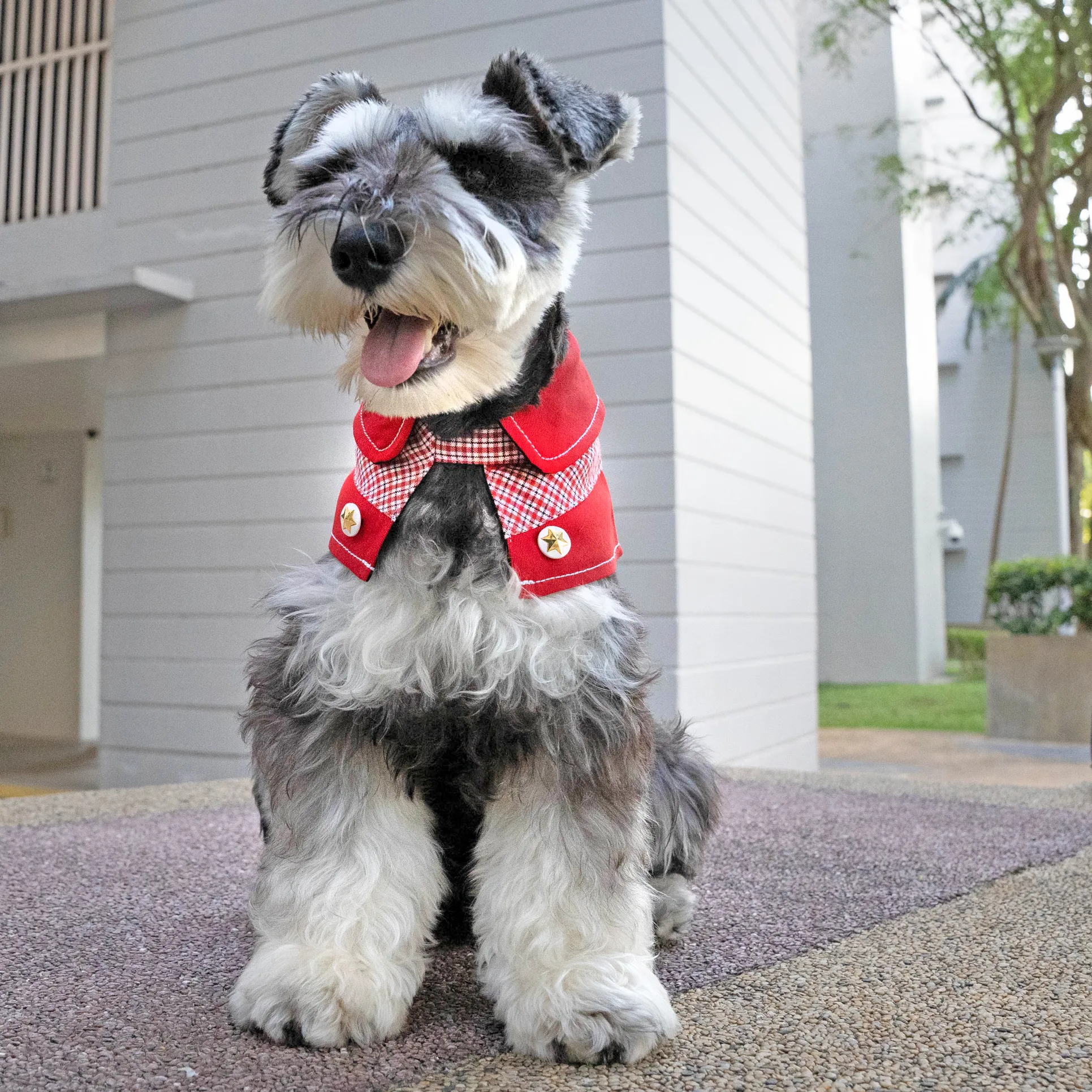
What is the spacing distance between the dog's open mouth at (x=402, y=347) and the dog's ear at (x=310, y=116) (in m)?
0.43

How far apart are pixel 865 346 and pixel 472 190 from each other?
12.4 metres

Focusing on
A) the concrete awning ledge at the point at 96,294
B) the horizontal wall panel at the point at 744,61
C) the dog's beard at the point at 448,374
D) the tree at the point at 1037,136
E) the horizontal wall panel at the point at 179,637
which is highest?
the tree at the point at 1037,136

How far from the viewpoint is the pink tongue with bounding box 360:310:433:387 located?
1.52 m

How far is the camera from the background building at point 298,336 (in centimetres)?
470

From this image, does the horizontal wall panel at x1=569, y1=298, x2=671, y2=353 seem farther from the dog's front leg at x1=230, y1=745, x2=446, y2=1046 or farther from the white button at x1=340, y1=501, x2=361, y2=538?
the dog's front leg at x1=230, y1=745, x2=446, y2=1046

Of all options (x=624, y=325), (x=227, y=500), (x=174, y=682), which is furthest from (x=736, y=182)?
(x=174, y=682)

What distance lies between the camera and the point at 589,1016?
142 centimetres

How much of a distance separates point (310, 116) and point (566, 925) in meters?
1.37

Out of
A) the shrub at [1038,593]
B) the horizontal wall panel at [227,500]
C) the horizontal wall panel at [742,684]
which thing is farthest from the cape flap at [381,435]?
the shrub at [1038,593]

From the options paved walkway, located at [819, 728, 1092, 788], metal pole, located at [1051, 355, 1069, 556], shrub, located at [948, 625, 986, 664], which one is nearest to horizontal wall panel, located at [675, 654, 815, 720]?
paved walkway, located at [819, 728, 1092, 788]

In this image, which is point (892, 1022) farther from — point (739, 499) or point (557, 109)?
point (739, 499)

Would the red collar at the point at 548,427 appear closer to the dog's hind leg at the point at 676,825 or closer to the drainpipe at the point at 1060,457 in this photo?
the dog's hind leg at the point at 676,825

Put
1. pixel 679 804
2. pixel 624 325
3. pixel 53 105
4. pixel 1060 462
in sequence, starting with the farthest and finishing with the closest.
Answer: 1. pixel 1060 462
2. pixel 53 105
3. pixel 624 325
4. pixel 679 804

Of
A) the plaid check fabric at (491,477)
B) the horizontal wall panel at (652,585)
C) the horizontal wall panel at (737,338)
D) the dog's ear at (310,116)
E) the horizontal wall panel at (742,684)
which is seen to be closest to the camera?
the plaid check fabric at (491,477)
